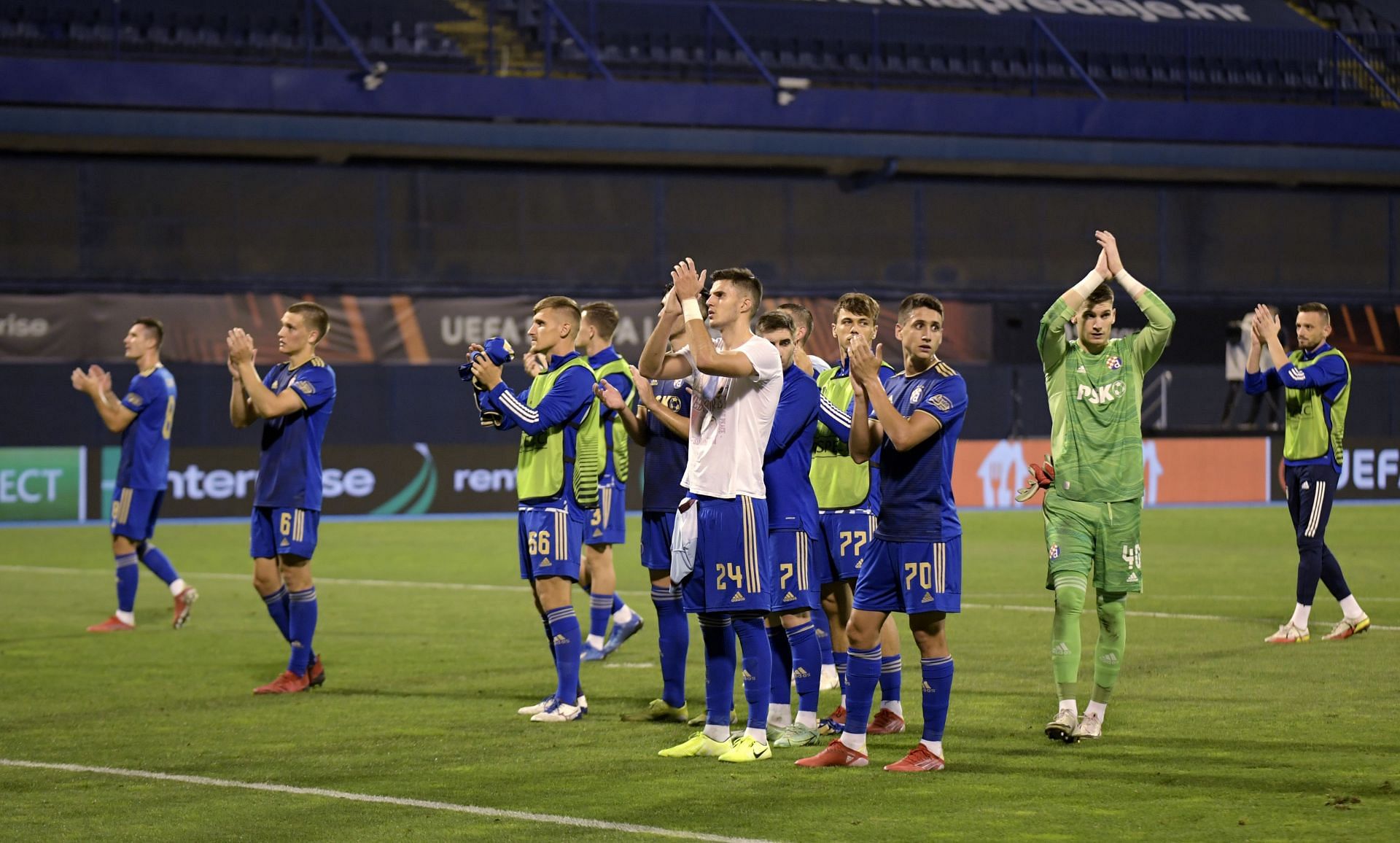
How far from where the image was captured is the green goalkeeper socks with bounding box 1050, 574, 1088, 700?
26.3ft

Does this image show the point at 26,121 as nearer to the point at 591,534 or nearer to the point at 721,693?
the point at 591,534

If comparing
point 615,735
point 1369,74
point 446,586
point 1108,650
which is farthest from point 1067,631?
point 1369,74

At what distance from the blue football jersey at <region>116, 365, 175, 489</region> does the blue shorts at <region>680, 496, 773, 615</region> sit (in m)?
7.26

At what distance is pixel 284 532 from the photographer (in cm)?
1011

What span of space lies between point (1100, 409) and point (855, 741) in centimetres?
205

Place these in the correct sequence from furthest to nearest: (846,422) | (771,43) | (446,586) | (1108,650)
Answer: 1. (771,43)
2. (446,586)
3. (846,422)
4. (1108,650)

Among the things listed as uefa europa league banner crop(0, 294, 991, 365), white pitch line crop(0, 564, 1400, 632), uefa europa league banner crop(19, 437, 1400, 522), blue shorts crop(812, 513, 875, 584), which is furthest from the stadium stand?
blue shorts crop(812, 513, 875, 584)

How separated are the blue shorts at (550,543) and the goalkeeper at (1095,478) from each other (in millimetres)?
2441

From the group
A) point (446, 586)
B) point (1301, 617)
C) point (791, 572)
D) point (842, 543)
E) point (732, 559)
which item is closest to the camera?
point (732, 559)

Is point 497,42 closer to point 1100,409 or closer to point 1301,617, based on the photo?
point 1301,617

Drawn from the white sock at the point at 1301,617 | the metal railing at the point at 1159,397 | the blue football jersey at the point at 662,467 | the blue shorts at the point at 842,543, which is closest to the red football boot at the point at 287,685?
the blue football jersey at the point at 662,467

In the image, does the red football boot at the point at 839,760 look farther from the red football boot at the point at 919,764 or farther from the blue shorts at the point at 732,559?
the blue shorts at the point at 732,559

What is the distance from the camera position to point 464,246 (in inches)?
1297

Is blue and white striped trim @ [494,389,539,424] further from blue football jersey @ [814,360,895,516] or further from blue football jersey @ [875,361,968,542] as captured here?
blue football jersey @ [875,361,968,542]
